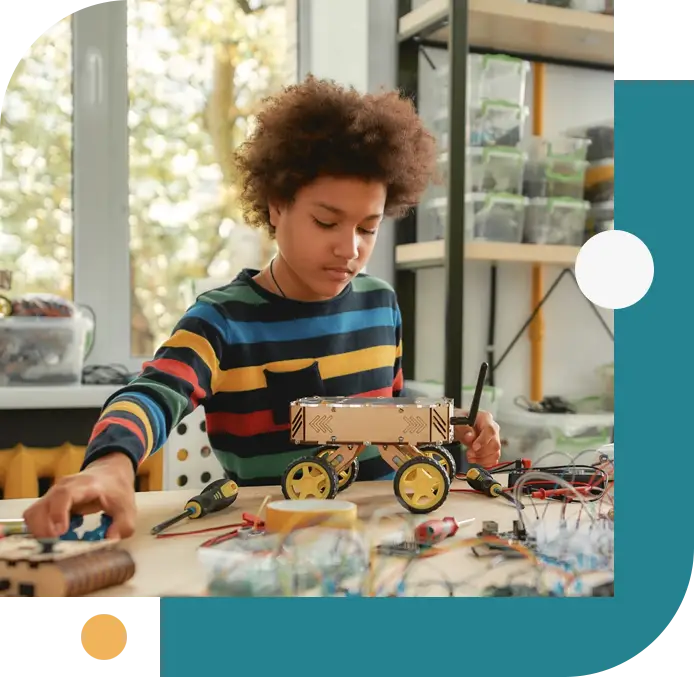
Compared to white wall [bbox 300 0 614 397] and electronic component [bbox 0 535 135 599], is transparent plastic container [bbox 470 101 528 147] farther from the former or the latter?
electronic component [bbox 0 535 135 599]

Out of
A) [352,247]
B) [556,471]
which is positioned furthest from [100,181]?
[556,471]

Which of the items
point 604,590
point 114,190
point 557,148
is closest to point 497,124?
point 557,148

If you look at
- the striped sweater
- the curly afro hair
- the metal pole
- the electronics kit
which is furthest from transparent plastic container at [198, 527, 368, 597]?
the metal pole

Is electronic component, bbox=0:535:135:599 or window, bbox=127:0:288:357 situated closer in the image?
electronic component, bbox=0:535:135:599

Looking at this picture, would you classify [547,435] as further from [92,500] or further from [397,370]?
[92,500]

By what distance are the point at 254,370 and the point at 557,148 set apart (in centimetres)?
44

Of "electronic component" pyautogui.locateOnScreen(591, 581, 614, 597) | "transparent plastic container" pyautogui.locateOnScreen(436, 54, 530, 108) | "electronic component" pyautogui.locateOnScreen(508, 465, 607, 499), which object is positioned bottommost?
"electronic component" pyautogui.locateOnScreen(591, 581, 614, 597)

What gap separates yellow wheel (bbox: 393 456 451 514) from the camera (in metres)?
0.46

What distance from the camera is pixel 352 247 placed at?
0.50 metres

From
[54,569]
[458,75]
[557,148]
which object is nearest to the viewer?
[54,569]

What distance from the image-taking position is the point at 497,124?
3.15 feet

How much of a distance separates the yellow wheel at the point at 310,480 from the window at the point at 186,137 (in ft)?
1.18

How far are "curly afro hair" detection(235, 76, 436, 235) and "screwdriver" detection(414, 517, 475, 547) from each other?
0.71ft

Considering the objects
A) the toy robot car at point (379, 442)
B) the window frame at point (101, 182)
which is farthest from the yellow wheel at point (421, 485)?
the window frame at point (101, 182)
